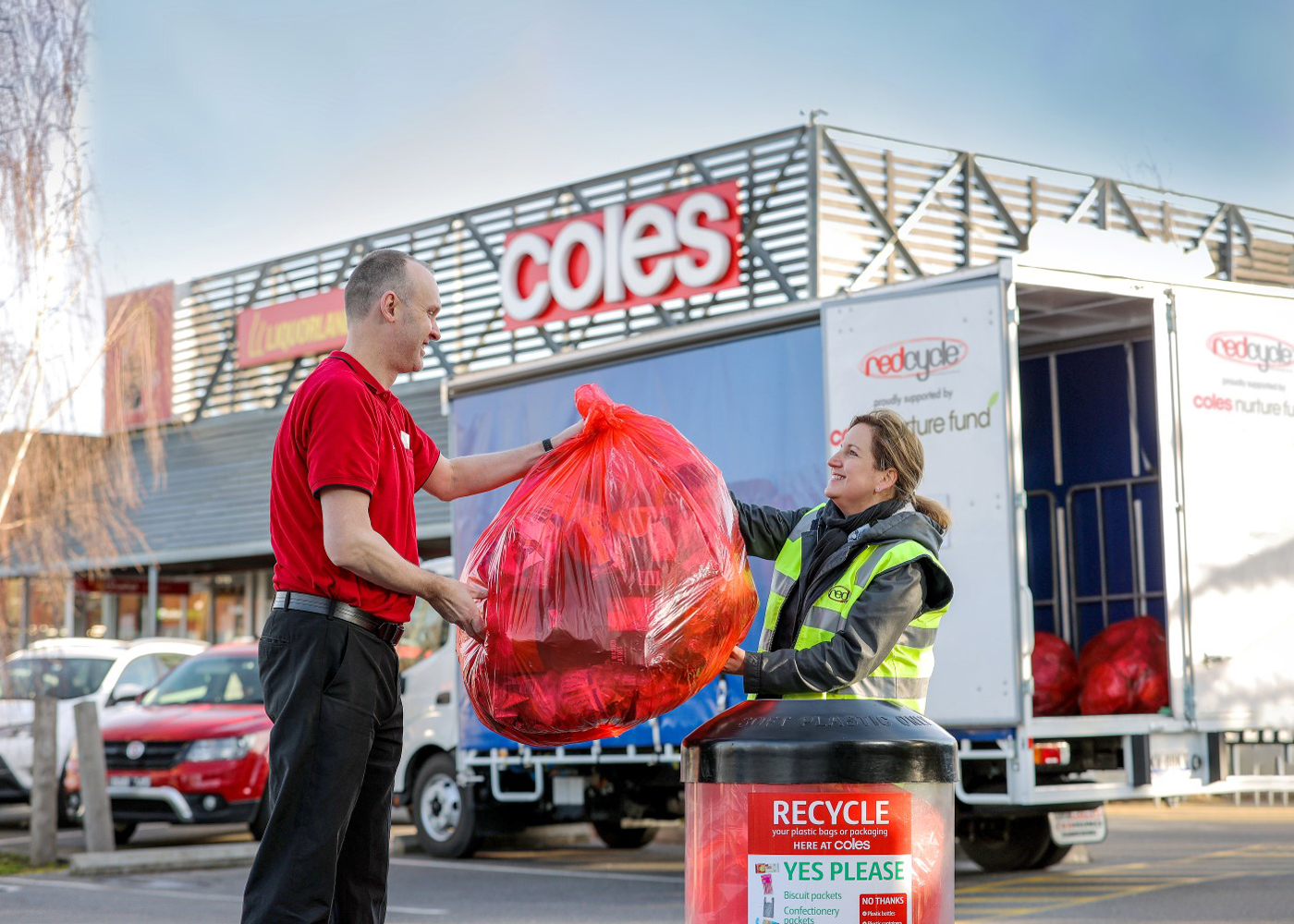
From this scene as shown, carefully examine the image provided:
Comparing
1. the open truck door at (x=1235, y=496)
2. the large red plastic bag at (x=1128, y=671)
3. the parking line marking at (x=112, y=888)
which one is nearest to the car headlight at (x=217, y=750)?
the parking line marking at (x=112, y=888)

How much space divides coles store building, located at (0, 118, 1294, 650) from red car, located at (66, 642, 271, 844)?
181cm

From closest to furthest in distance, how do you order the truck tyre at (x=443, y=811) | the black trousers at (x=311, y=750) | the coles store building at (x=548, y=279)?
1. the black trousers at (x=311, y=750)
2. the truck tyre at (x=443, y=811)
3. the coles store building at (x=548, y=279)

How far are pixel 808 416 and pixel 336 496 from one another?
5.39m

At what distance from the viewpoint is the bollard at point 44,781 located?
10.9 metres

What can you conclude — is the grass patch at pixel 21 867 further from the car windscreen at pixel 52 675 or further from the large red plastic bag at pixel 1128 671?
the large red plastic bag at pixel 1128 671

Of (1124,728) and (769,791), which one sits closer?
(769,791)

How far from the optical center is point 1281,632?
866cm

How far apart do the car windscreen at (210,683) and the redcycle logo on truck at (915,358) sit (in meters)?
6.34

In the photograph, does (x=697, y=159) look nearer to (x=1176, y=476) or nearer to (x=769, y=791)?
(x=1176, y=476)

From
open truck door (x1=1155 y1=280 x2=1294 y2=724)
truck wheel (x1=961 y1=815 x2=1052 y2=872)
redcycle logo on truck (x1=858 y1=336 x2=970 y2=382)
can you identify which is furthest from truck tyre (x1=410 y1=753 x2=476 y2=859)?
open truck door (x1=1155 y1=280 x2=1294 y2=724)

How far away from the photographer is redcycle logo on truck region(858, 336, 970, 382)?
8.10 m

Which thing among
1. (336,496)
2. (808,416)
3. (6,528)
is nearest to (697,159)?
(6,528)

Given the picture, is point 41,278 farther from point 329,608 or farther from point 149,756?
point 329,608

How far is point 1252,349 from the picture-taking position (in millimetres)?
8586
